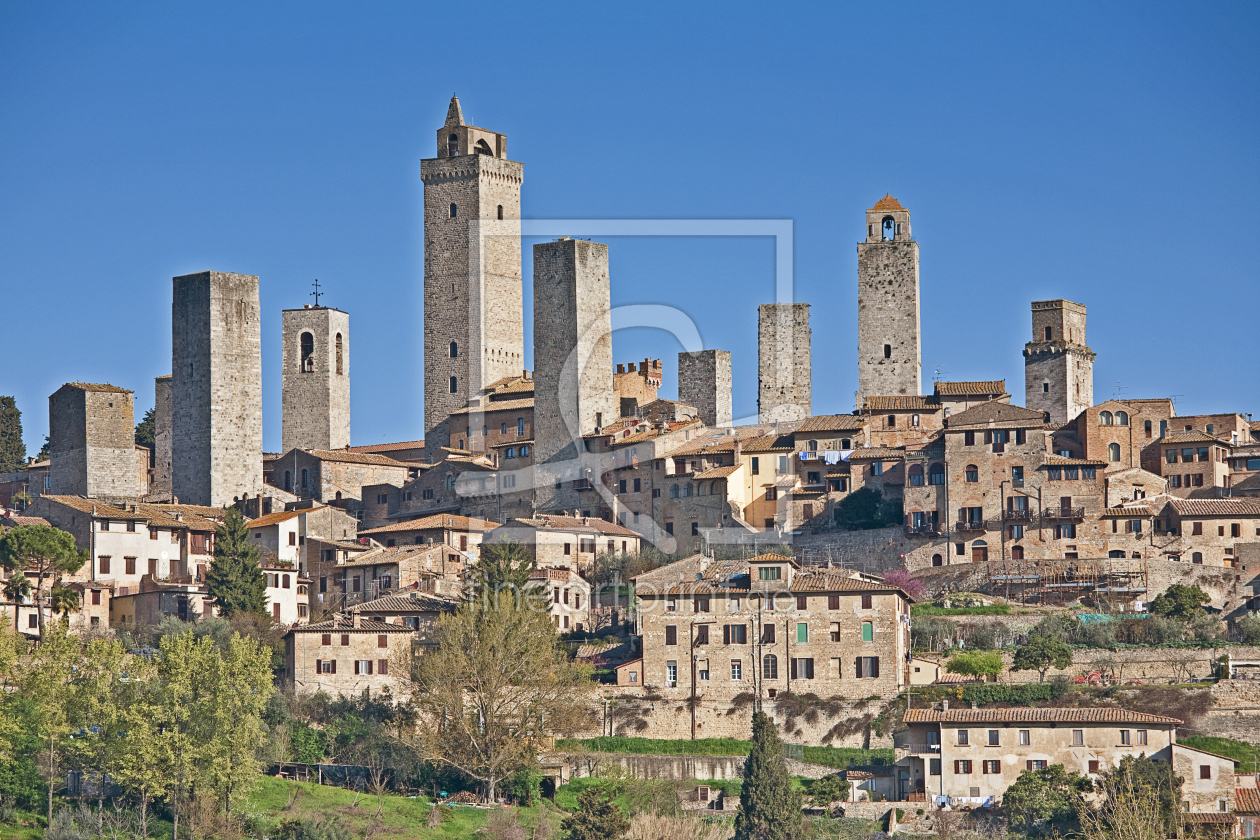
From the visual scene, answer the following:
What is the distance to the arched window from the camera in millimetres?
95812

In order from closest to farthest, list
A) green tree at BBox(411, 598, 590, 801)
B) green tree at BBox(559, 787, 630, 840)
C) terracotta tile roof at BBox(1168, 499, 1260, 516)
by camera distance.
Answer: green tree at BBox(559, 787, 630, 840) → green tree at BBox(411, 598, 590, 801) → terracotta tile roof at BBox(1168, 499, 1260, 516)

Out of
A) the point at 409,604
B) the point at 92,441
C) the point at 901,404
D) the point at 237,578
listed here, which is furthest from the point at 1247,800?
the point at 92,441

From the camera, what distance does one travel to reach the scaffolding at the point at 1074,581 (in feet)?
230

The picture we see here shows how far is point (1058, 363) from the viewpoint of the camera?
290 feet

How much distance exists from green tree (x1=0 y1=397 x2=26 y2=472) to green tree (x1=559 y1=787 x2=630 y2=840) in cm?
5234

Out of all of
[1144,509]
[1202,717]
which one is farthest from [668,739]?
[1144,509]

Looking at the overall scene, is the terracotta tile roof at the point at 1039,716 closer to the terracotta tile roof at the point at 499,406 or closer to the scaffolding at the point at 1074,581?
the scaffolding at the point at 1074,581

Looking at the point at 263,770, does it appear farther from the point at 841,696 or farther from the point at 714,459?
the point at 714,459

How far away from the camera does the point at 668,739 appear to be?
2443 inches

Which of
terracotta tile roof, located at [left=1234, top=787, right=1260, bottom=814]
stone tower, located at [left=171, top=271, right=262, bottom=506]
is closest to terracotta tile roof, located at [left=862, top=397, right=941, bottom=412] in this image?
stone tower, located at [left=171, top=271, right=262, bottom=506]

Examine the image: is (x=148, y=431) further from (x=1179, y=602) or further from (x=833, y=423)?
(x=1179, y=602)

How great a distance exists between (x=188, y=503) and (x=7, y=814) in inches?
1208

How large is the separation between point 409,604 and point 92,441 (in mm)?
20380

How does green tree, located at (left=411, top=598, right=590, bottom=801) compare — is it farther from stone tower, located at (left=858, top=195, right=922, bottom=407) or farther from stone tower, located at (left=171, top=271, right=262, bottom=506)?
stone tower, located at (left=858, top=195, right=922, bottom=407)
